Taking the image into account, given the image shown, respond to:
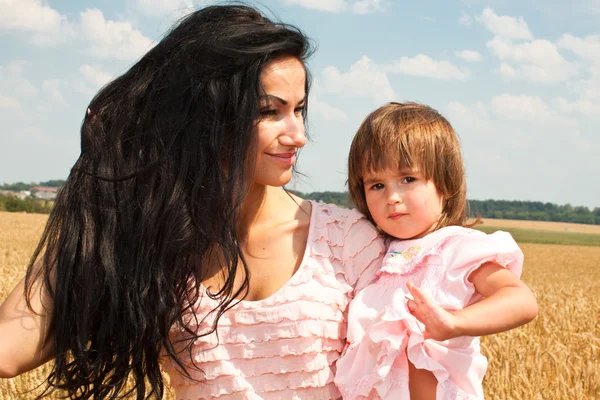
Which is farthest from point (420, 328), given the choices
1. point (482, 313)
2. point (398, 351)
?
point (482, 313)

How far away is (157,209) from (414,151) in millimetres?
952

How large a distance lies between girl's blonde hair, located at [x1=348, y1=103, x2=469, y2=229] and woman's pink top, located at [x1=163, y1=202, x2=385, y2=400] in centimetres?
42

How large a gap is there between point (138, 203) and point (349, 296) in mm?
850

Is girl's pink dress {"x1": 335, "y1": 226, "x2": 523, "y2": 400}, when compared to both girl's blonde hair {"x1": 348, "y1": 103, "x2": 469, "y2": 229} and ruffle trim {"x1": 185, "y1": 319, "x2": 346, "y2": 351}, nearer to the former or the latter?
ruffle trim {"x1": 185, "y1": 319, "x2": 346, "y2": 351}

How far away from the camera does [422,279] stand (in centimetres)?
244

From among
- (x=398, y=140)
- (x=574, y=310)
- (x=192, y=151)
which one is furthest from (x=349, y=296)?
(x=574, y=310)

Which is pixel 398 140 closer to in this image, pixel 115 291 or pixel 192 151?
pixel 192 151

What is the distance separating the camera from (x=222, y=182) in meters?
2.57

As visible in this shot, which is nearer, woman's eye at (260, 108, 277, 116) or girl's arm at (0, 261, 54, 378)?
girl's arm at (0, 261, 54, 378)

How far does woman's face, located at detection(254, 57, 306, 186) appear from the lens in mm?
2508

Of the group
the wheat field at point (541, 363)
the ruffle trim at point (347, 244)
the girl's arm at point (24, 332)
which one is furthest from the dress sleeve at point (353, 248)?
the wheat field at point (541, 363)

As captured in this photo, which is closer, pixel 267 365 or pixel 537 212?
pixel 267 365

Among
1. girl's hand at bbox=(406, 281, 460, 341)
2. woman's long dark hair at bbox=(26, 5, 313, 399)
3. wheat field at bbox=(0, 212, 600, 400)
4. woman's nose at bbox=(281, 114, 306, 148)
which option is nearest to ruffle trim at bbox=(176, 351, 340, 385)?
Answer: woman's long dark hair at bbox=(26, 5, 313, 399)

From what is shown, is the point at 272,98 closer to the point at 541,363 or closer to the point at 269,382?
the point at 269,382
